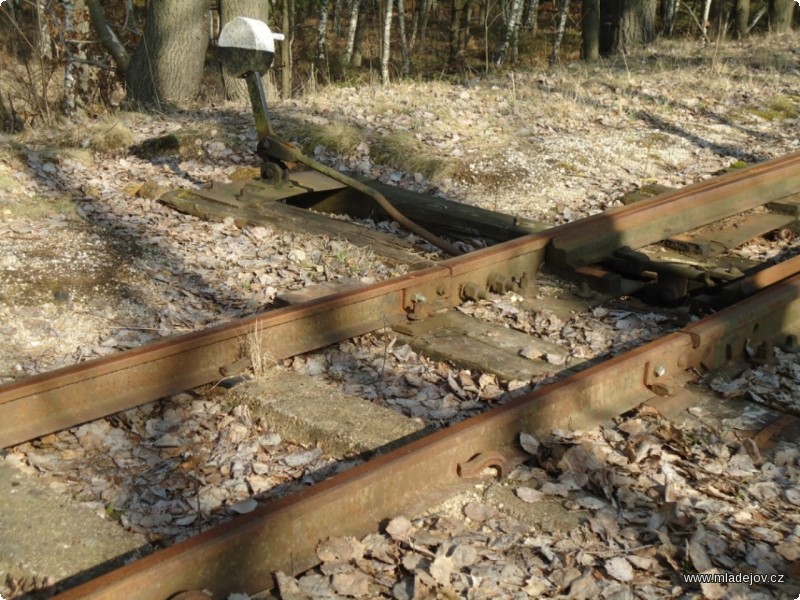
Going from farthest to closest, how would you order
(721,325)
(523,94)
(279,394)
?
(523,94), (721,325), (279,394)

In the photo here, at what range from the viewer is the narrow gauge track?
2982 mm

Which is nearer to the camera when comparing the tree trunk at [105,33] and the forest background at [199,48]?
the forest background at [199,48]

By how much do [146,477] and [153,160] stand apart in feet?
19.8

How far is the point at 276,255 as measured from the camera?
22.0ft

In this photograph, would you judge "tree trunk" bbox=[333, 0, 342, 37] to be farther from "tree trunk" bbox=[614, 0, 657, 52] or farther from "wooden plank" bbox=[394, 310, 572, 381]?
"wooden plank" bbox=[394, 310, 572, 381]

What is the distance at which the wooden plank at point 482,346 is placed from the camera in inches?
192

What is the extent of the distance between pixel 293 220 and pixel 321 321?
226 cm

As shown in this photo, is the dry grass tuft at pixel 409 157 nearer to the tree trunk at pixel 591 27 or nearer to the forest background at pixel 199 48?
the forest background at pixel 199 48

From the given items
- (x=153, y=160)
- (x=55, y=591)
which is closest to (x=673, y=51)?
(x=153, y=160)

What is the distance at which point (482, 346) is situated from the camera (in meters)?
5.15

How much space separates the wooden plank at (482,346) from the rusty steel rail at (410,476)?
0.53 m

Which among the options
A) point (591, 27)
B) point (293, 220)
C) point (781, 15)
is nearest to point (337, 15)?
point (591, 27)

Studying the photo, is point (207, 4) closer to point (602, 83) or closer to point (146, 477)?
point (602, 83)

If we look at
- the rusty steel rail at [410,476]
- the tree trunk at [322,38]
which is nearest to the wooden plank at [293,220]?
the rusty steel rail at [410,476]
